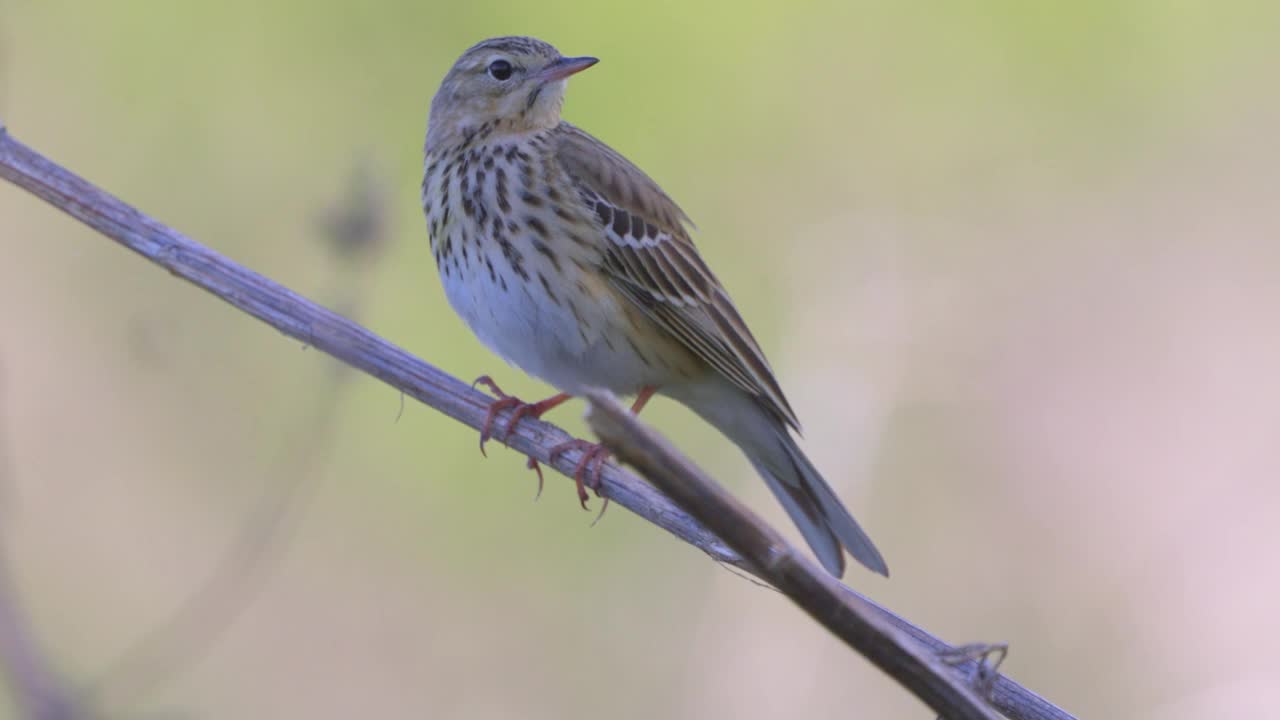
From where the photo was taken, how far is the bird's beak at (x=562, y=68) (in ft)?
16.6

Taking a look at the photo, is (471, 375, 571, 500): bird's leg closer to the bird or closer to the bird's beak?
the bird

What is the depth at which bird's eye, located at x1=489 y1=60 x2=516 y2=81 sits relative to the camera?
5199 mm

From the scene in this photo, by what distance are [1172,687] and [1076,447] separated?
4.68ft

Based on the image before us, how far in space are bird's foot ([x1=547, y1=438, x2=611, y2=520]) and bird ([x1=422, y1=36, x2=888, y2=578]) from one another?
19cm

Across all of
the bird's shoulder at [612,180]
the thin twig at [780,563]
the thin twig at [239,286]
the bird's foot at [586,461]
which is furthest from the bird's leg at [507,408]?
the thin twig at [780,563]

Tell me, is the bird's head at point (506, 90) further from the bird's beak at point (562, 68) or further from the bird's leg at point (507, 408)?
the bird's leg at point (507, 408)

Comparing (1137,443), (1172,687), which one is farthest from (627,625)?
(1137,443)

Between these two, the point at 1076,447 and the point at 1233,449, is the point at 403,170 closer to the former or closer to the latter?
the point at 1076,447

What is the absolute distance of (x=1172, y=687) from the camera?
225 inches

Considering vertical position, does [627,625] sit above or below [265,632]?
above

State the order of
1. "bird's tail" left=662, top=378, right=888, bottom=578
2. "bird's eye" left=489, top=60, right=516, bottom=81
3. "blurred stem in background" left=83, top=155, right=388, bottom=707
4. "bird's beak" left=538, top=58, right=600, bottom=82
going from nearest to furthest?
"blurred stem in background" left=83, top=155, right=388, bottom=707 → "bird's tail" left=662, top=378, right=888, bottom=578 → "bird's beak" left=538, top=58, right=600, bottom=82 → "bird's eye" left=489, top=60, right=516, bottom=81

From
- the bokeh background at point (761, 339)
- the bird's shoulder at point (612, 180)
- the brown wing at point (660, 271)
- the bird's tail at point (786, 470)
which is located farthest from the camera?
the bokeh background at point (761, 339)

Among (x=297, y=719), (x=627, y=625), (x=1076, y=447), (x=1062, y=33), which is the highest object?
(x=1062, y=33)

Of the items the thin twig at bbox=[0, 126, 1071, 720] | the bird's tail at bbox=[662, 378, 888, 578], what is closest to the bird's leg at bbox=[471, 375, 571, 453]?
the thin twig at bbox=[0, 126, 1071, 720]
